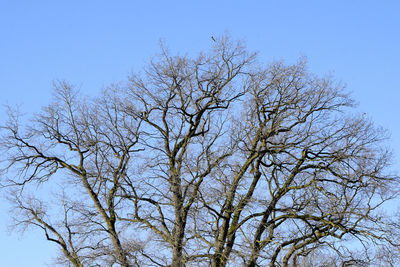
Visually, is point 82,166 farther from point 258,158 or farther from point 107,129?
point 258,158

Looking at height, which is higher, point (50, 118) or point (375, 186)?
point (50, 118)

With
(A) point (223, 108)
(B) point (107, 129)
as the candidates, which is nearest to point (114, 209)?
(B) point (107, 129)

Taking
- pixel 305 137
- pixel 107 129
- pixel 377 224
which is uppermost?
pixel 107 129

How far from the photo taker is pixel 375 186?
60.2 feet

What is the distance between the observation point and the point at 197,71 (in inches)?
776

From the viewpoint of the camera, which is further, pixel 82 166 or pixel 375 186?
pixel 82 166

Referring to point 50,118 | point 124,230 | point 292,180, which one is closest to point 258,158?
point 292,180

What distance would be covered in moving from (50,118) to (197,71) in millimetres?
4835

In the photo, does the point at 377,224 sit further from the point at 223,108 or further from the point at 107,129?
the point at 107,129

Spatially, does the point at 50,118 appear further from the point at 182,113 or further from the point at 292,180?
the point at 292,180

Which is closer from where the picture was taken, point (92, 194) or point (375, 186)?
point (375, 186)

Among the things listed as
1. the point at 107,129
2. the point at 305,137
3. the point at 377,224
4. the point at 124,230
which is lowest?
the point at 377,224

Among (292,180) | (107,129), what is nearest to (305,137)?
(292,180)

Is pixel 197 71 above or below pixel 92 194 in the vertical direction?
above
